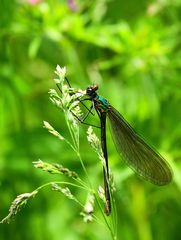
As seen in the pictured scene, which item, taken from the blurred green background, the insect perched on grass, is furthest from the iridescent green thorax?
the blurred green background

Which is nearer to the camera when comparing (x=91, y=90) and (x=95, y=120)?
(x=91, y=90)

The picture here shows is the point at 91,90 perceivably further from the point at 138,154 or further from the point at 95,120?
the point at 95,120

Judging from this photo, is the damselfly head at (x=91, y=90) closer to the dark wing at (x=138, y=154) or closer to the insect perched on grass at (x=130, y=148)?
the insect perched on grass at (x=130, y=148)

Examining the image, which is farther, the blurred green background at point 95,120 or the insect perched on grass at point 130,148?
the blurred green background at point 95,120

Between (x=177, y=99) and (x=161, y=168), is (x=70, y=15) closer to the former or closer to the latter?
(x=177, y=99)

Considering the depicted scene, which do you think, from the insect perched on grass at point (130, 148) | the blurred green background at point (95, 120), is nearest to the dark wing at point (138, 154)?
the insect perched on grass at point (130, 148)

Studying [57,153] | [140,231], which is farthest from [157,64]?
[140,231]

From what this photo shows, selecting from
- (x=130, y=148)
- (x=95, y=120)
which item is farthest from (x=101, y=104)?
(x=95, y=120)
